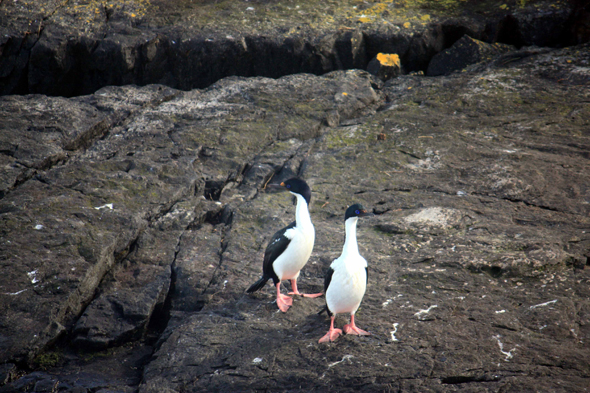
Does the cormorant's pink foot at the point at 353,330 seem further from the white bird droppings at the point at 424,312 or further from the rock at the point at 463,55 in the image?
the rock at the point at 463,55

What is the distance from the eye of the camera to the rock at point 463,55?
29.4ft

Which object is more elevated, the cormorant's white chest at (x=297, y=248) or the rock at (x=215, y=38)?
the rock at (x=215, y=38)

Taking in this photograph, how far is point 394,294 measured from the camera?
14.0 feet

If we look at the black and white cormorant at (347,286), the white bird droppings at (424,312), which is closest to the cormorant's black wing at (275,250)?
the black and white cormorant at (347,286)

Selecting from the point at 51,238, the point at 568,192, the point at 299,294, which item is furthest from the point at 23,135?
the point at 568,192

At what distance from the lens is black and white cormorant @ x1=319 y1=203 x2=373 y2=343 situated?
3.69 m

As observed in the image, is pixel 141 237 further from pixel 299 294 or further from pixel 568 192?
pixel 568 192

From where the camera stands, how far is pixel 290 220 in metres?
5.57

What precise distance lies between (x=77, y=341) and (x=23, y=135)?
364cm

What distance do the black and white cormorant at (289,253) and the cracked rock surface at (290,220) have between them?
176 millimetres

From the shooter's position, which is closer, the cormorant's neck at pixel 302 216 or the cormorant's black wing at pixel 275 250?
the cormorant's black wing at pixel 275 250

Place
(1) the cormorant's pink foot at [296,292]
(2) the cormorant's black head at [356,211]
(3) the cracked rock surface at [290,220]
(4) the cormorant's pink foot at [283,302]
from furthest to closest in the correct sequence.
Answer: (1) the cormorant's pink foot at [296,292], (4) the cormorant's pink foot at [283,302], (2) the cormorant's black head at [356,211], (3) the cracked rock surface at [290,220]

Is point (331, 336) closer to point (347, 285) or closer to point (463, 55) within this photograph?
point (347, 285)

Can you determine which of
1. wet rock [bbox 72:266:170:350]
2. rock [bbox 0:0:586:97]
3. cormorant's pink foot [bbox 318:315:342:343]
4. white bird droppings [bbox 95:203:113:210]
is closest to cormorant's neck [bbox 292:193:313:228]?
cormorant's pink foot [bbox 318:315:342:343]
